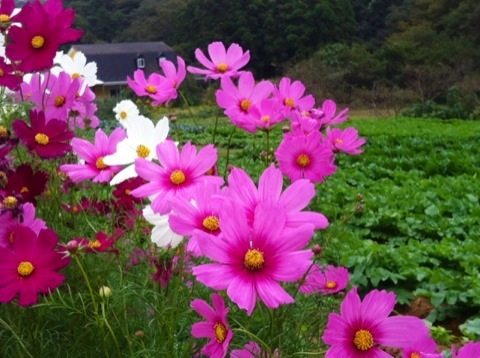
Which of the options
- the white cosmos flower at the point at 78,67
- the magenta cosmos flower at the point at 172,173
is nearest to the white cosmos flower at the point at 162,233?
the magenta cosmos flower at the point at 172,173

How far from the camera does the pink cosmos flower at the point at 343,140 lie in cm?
113

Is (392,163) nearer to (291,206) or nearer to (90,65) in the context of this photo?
(90,65)

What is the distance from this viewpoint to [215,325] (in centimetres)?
86

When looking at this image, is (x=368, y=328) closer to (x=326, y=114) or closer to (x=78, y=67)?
(x=326, y=114)

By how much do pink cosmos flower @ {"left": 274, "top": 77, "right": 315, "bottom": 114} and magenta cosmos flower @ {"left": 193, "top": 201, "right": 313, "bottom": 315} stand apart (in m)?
0.46

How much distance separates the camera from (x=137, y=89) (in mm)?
1240

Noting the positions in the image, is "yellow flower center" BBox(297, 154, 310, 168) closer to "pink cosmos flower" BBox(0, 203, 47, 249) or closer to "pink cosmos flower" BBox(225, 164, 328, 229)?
"pink cosmos flower" BBox(225, 164, 328, 229)

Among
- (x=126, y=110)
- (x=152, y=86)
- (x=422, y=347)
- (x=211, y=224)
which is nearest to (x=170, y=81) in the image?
(x=152, y=86)

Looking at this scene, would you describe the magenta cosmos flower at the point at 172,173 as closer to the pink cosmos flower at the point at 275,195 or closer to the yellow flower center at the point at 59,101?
the pink cosmos flower at the point at 275,195

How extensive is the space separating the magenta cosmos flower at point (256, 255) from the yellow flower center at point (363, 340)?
0.14 metres

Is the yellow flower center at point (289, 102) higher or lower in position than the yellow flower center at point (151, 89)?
higher

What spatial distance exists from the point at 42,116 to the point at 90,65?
1.19 feet

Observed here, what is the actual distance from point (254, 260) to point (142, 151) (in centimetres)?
29

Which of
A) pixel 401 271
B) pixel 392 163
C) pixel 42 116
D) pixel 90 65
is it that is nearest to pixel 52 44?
pixel 42 116
